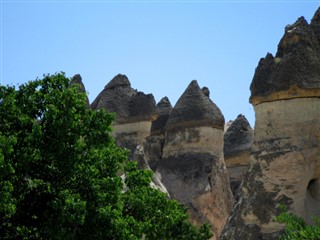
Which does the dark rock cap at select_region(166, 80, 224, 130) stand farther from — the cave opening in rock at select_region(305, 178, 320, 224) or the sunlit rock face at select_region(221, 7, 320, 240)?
the cave opening in rock at select_region(305, 178, 320, 224)

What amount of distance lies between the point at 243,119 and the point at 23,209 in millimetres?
14857

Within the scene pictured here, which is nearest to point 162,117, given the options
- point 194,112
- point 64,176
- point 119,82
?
point 119,82

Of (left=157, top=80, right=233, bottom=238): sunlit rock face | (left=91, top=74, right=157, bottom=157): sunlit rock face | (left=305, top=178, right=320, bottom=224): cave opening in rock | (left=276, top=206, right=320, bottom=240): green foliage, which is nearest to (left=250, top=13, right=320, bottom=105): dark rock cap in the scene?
(left=305, top=178, right=320, bottom=224): cave opening in rock

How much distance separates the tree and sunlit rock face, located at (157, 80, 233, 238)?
7684 mm

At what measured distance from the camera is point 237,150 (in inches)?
862

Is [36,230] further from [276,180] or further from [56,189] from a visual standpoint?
[276,180]

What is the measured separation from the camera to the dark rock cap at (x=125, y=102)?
65.3ft

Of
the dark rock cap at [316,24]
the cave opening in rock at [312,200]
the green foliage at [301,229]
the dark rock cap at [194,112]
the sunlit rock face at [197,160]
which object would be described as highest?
the dark rock cap at [316,24]

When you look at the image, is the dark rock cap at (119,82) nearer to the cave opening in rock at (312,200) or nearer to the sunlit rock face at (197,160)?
the sunlit rock face at (197,160)

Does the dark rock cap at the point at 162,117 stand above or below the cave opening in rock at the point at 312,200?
above

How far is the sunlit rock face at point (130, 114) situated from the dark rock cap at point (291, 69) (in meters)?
7.88

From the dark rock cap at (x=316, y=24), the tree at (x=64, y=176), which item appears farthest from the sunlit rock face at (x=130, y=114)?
the tree at (x=64, y=176)

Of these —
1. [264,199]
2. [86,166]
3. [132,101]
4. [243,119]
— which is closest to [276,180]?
[264,199]

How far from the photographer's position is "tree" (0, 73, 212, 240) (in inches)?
331
